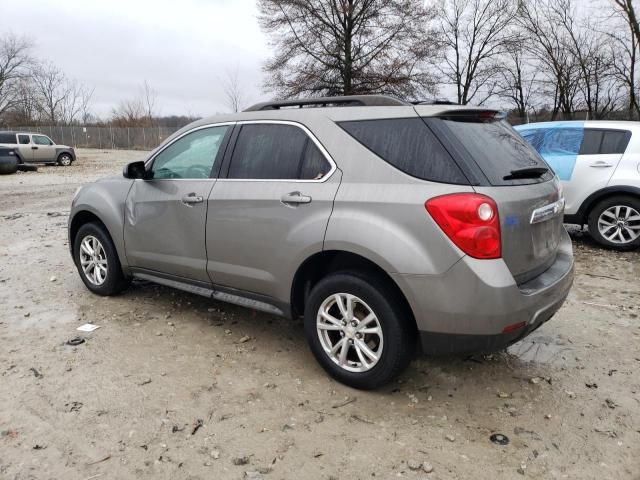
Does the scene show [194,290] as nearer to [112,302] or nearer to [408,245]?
[112,302]

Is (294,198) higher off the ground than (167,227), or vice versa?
(294,198)

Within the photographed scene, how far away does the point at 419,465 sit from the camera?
8.14 feet

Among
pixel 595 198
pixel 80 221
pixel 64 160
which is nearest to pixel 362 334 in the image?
pixel 80 221

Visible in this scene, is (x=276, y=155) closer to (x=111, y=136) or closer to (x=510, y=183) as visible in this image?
(x=510, y=183)

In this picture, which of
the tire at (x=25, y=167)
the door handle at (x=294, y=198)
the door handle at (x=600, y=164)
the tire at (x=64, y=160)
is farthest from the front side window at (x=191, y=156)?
the tire at (x=64, y=160)

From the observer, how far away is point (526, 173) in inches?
119

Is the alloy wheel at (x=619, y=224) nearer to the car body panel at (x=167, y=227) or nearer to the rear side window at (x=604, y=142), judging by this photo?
the rear side window at (x=604, y=142)

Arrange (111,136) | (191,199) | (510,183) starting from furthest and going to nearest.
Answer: (111,136) → (191,199) → (510,183)

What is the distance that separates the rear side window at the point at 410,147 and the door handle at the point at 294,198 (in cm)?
49

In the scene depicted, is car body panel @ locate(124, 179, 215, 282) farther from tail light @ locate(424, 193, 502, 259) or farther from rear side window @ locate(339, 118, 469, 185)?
tail light @ locate(424, 193, 502, 259)

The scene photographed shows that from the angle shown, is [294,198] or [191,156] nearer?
[294,198]

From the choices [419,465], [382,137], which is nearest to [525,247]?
[382,137]

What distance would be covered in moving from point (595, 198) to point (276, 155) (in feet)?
16.1

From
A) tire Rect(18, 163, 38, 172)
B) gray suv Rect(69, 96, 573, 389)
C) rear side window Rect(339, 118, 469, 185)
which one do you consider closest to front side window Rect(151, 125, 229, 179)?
gray suv Rect(69, 96, 573, 389)
